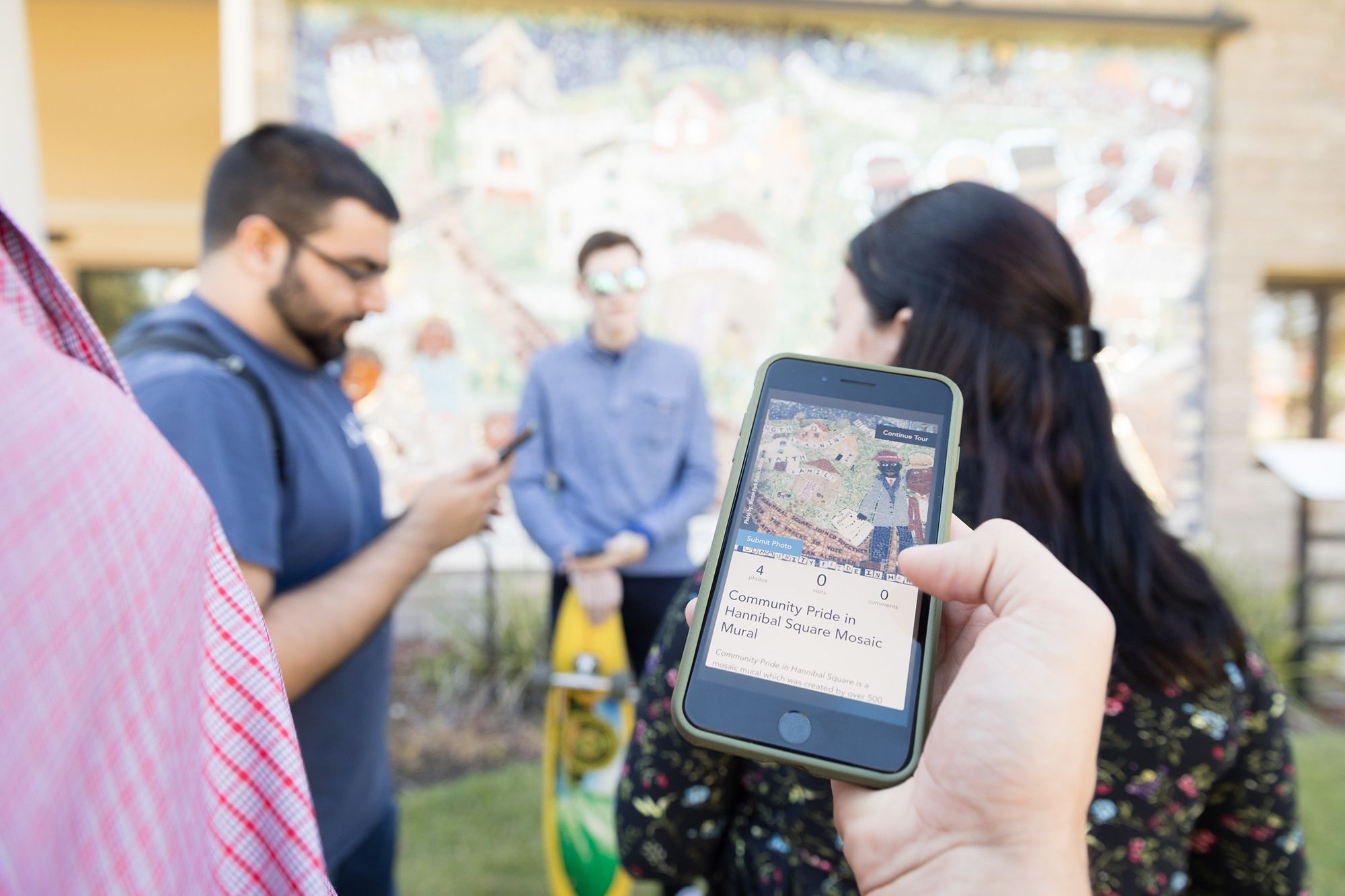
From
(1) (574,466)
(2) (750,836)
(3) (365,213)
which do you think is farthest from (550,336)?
(2) (750,836)

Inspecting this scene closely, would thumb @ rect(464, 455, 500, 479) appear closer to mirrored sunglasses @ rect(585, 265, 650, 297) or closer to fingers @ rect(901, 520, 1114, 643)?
fingers @ rect(901, 520, 1114, 643)

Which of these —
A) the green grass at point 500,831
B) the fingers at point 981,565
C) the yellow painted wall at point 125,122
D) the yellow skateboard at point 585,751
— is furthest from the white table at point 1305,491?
the yellow painted wall at point 125,122

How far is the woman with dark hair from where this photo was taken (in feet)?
3.37

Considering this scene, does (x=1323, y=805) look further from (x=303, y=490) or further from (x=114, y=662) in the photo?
(x=114, y=662)

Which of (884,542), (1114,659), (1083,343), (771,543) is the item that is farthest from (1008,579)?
(1083,343)

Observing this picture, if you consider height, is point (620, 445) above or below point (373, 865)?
above

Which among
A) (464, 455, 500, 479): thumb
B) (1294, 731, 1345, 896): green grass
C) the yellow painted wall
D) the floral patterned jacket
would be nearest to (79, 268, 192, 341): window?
the yellow painted wall

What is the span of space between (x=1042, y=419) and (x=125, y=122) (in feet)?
27.8

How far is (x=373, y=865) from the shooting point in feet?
5.92

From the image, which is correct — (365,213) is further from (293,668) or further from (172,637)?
(172,637)

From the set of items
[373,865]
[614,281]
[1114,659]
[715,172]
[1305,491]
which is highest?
[715,172]

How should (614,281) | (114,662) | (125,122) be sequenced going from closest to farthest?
1. (114,662)
2. (614,281)
3. (125,122)

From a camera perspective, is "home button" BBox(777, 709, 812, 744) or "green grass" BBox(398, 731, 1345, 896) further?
"green grass" BBox(398, 731, 1345, 896)

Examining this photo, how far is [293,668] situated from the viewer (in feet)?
4.32
